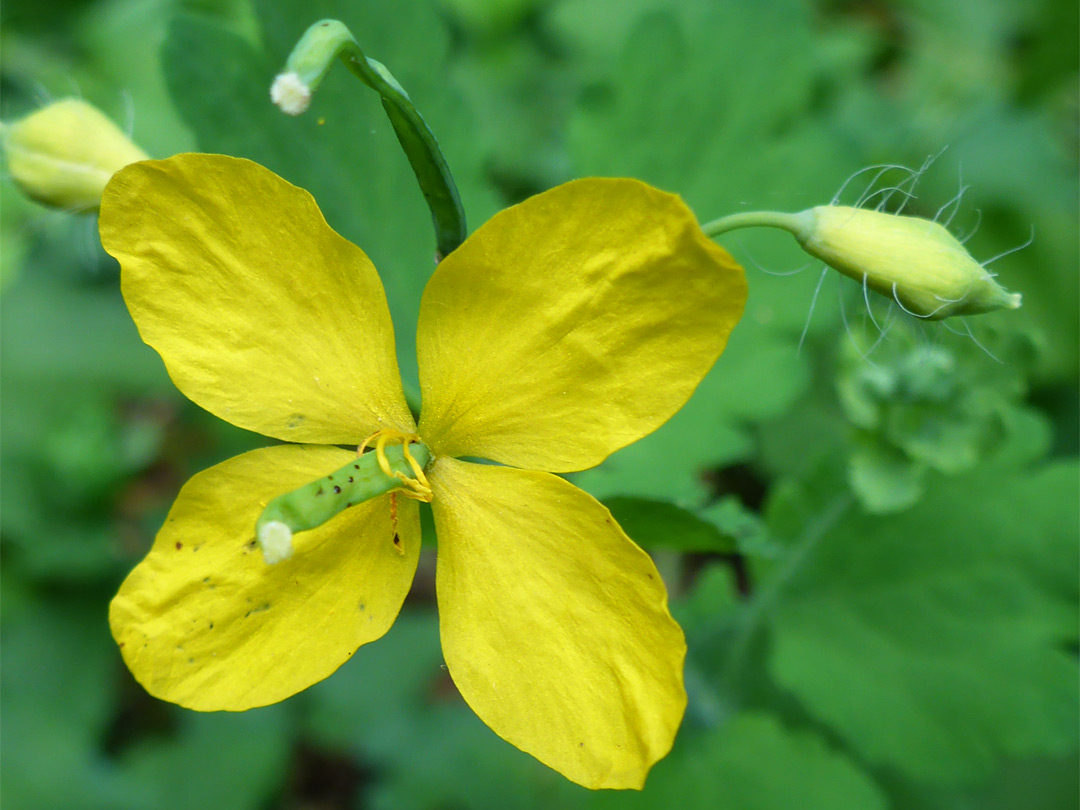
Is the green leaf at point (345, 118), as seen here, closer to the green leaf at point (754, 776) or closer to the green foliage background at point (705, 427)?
the green foliage background at point (705, 427)

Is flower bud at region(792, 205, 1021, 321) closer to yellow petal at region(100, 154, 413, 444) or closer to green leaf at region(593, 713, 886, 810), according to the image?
yellow petal at region(100, 154, 413, 444)

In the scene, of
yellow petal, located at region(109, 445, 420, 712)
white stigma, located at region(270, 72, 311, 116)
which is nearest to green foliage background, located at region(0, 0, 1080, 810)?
yellow petal, located at region(109, 445, 420, 712)

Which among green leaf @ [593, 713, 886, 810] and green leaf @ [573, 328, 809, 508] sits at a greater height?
green leaf @ [573, 328, 809, 508]

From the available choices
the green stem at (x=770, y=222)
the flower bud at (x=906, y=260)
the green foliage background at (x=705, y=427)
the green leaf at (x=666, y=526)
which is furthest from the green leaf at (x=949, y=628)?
the green stem at (x=770, y=222)

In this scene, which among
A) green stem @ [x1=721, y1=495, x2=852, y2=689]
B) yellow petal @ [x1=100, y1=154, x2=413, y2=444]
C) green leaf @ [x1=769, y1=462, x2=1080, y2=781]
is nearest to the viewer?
yellow petal @ [x1=100, y1=154, x2=413, y2=444]

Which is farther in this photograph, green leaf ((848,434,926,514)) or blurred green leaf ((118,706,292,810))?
blurred green leaf ((118,706,292,810))

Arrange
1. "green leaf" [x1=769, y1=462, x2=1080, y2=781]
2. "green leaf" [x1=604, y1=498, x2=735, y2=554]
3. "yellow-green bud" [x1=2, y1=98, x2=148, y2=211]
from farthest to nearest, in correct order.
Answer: "green leaf" [x1=769, y1=462, x2=1080, y2=781], "yellow-green bud" [x1=2, y1=98, x2=148, y2=211], "green leaf" [x1=604, y1=498, x2=735, y2=554]

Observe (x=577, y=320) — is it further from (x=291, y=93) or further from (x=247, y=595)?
(x=247, y=595)

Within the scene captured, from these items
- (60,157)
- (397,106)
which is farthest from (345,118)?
(397,106)
